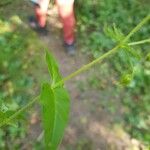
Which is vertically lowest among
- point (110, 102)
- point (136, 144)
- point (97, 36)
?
point (136, 144)

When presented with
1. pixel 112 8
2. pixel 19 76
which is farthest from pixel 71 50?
pixel 112 8

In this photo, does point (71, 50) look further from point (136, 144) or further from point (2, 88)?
point (136, 144)

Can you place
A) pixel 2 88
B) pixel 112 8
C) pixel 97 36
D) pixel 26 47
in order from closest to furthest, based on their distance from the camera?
pixel 2 88 < pixel 26 47 < pixel 97 36 < pixel 112 8

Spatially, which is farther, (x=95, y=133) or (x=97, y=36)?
(x=97, y=36)

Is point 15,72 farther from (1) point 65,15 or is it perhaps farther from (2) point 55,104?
(2) point 55,104

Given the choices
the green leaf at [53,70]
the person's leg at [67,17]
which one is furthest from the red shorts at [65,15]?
the green leaf at [53,70]

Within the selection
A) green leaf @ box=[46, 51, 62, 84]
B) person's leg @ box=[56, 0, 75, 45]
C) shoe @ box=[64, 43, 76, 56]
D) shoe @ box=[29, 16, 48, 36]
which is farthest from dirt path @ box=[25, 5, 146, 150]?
green leaf @ box=[46, 51, 62, 84]
